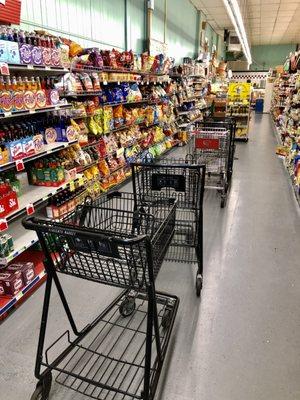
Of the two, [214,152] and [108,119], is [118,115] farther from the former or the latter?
[214,152]

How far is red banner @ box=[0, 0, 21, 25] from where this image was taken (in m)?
2.45

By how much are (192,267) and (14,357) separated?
1.77 metres

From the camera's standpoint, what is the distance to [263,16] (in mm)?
12852

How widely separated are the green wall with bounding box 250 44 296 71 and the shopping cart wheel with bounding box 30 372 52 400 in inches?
1005

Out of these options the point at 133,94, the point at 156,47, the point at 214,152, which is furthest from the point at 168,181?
the point at 156,47

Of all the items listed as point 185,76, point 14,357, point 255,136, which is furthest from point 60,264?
point 255,136

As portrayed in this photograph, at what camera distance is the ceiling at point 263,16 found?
10801 millimetres

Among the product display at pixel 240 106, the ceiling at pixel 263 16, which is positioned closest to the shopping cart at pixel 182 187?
the ceiling at pixel 263 16

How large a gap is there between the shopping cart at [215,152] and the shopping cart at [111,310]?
2542mm

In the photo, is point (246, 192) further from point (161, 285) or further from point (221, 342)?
point (221, 342)

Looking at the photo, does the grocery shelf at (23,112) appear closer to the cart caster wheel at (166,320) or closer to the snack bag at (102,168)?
the snack bag at (102,168)

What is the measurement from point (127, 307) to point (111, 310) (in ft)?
0.46

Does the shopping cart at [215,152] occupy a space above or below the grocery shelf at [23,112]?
below

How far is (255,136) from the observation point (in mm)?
11453
